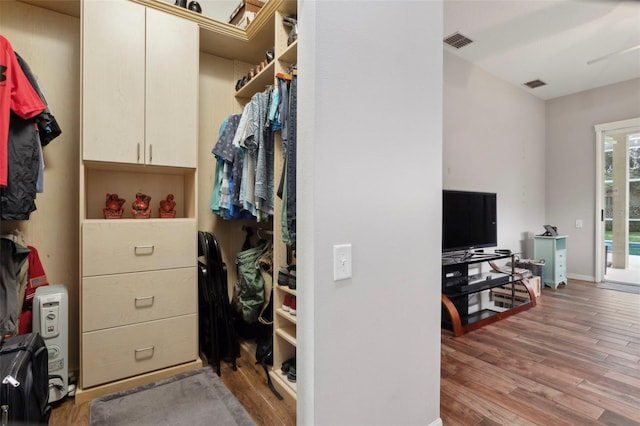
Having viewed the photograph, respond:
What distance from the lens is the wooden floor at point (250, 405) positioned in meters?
1.60

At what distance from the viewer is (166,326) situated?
195 centimetres

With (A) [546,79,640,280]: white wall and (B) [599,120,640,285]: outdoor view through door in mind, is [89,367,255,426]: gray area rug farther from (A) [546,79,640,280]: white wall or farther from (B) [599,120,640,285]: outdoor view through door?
(B) [599,120,640,285]: outdoor view through door

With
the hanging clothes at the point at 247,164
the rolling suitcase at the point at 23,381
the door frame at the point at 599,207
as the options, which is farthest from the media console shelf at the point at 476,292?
the rolling suitcase at the point at 23,381

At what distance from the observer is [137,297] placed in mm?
1855

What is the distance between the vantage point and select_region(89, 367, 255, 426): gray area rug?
1576mm

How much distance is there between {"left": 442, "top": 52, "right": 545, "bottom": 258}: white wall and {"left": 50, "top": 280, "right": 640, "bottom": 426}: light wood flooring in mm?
1508

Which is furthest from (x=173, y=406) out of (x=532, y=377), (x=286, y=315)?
(x=532, y=377)

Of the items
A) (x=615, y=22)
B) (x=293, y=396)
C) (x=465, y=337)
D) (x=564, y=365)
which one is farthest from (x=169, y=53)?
(x=615, y=22)

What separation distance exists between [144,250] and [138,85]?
1.01m

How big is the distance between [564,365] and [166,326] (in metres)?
2.74

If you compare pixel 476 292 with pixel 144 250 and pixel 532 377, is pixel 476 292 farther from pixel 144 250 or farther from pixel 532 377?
pixel 144 250

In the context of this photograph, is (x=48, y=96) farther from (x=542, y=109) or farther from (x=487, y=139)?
(x=542, y=109)

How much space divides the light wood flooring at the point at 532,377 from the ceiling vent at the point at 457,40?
2.92m

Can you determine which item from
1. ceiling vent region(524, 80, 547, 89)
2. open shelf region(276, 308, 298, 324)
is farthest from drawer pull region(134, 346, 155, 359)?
ceiling vent region(524, 80, 547, 89)
